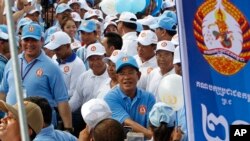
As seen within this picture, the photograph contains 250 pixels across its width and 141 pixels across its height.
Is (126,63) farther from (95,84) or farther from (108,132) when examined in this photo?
(108,132)

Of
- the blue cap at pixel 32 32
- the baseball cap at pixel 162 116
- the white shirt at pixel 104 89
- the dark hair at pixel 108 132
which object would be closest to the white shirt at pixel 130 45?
the white shirt at pixel 104 89

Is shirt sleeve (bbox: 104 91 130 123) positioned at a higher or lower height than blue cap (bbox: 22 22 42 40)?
lower

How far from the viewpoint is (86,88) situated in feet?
30.7

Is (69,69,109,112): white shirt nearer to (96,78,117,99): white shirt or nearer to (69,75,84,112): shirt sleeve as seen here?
(69,75,84,112): shirt sleeve

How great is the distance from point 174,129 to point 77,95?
3448mm

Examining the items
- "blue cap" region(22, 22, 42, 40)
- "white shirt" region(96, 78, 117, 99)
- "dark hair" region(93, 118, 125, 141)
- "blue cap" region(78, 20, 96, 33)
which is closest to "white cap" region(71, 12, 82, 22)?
"blue cap" region(78, 20, 96, 33)

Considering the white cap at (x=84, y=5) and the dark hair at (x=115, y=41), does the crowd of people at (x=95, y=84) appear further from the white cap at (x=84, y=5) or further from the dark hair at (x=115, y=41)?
the white cap at (x=84, y=5)

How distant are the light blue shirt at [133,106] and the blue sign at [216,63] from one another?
378 centimetres

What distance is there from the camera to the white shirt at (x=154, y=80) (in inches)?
342

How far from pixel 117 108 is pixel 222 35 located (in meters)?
4.02

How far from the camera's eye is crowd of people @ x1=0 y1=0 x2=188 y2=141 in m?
5.76

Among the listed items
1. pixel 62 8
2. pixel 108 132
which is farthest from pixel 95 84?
pixel 62 8

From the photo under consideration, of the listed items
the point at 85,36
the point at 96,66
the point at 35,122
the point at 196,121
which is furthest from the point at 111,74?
the point at 196,121

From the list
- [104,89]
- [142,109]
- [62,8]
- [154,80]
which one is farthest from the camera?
[62,8]
